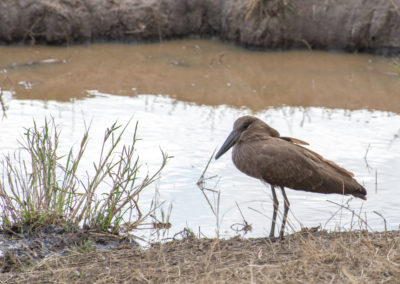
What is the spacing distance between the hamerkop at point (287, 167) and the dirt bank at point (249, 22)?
566cm

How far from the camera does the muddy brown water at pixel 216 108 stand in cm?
566

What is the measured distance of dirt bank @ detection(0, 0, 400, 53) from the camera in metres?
10.3

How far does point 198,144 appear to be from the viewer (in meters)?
6.80

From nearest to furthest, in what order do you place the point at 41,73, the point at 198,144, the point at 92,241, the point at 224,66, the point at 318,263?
1. the point at 318,263
2. the point at 92,241
3. the point at 198,144
4. the point at 41,73
5. the point at 224,66

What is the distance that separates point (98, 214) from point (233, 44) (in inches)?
256

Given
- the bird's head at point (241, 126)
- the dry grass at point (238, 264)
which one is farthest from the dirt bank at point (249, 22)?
the dry grass at point (238, 264)

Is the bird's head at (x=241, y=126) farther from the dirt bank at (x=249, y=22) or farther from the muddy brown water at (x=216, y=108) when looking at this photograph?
the dirt bank at (x=249, y=22)

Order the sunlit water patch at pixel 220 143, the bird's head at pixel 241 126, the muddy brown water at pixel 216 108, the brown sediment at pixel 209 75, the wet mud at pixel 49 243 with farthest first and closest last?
1. the brown sediment at pixel 209 75
2. the muddy brown water at pixel 216 108
3. the sunlit water patch at pixel 220 143
4. the bird's head at pixel 241 126
5. the wet mud at pixel 49 243

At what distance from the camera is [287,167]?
470 centimetres

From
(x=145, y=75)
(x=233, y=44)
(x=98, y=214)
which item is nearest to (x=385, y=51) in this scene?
(x=233, y=44)

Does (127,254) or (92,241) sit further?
(92,241)

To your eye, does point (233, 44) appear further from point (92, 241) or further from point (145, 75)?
point (92, 241)

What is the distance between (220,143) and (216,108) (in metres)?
1.29

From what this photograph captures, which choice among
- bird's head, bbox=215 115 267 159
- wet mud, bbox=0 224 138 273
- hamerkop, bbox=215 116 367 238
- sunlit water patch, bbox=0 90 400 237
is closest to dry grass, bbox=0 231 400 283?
wet mud, bbox=0 224 138 273
